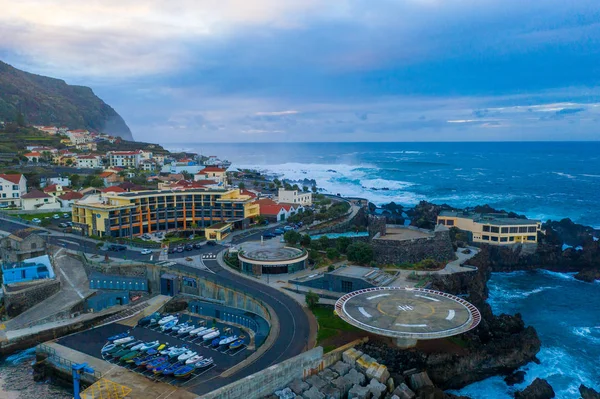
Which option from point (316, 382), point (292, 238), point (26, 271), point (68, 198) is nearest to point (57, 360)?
point (26, 271)

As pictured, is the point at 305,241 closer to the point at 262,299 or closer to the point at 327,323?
the point at 262,299

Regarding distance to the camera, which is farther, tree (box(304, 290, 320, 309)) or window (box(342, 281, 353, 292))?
window (box(342, 281, 353, 292))

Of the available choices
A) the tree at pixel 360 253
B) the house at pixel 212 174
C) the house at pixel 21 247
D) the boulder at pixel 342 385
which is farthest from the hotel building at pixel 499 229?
the house at pixel 212 174

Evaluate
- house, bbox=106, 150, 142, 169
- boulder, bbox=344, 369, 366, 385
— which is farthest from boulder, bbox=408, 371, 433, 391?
house, bbox=106, 150, 142, 169

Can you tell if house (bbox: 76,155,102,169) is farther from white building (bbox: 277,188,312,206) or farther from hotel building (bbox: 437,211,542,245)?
hotel building (bbox: 437,211,542,245)

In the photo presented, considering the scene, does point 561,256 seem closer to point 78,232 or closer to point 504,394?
point 504,394
